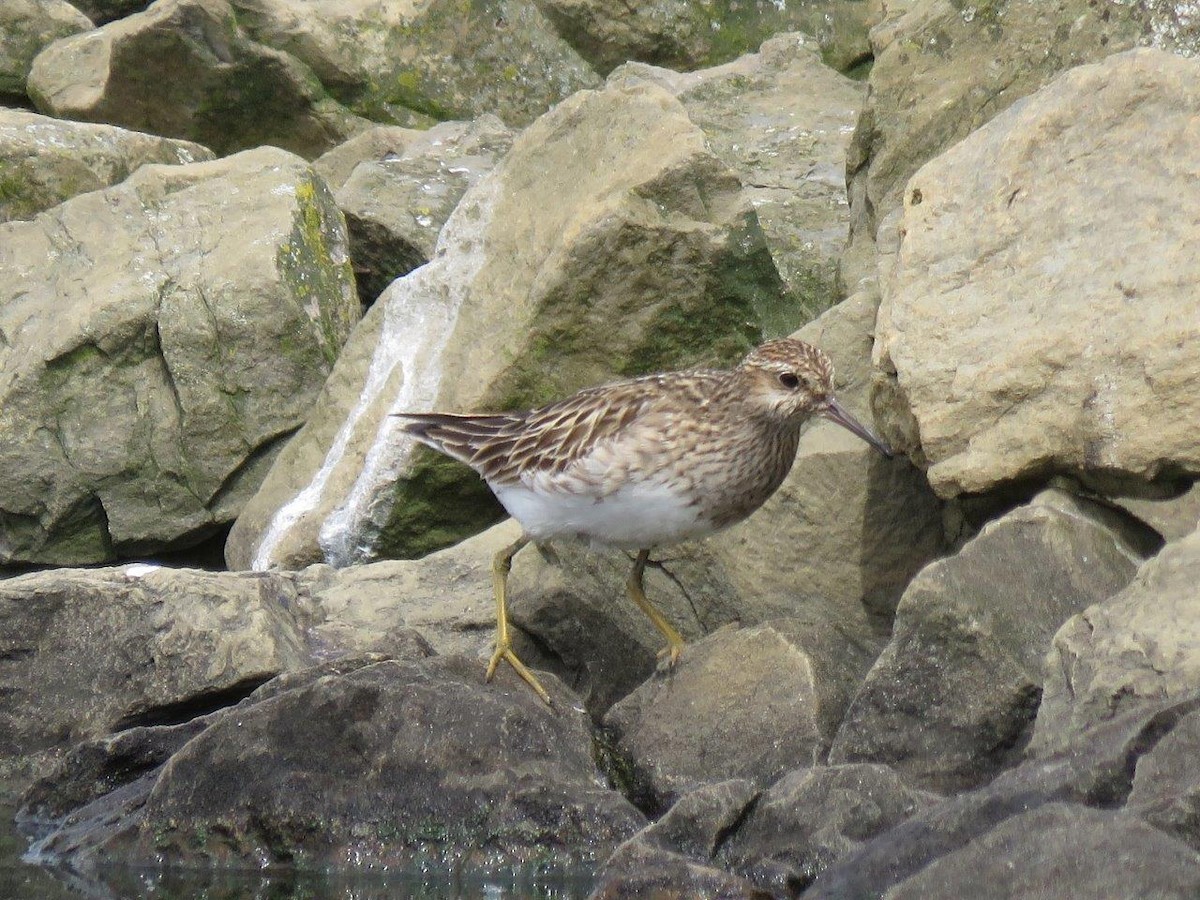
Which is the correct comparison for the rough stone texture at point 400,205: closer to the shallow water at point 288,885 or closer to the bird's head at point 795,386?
the bird's head at point 795,386

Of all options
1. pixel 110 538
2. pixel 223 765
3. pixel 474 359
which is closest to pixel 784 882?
pixel 223 765

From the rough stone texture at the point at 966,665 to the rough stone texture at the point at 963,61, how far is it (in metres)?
2.79

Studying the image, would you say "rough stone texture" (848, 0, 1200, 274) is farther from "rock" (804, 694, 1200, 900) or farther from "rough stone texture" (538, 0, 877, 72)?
"rough stone texture" (538, 0, 877, 72)

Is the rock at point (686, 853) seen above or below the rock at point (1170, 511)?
below

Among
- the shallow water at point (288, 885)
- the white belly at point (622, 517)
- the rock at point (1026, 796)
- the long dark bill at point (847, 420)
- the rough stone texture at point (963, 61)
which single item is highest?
the rough stone texture at point (963, 61)

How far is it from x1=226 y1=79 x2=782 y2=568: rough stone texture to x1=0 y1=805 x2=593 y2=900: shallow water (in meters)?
2.96

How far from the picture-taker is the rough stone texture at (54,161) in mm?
12438

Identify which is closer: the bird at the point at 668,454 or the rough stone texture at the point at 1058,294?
the rough stone texture at the point at 1058,294

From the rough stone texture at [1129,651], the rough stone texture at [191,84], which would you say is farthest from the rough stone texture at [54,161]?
the rough stone texture at [1129,651]

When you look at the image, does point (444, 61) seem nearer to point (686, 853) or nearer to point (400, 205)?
point (400, 205)

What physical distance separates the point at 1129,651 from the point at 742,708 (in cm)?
169

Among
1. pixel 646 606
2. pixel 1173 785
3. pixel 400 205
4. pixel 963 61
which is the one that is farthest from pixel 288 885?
pixel 400 205

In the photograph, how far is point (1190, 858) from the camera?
14.8 feet

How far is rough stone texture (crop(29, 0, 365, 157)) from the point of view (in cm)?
1372
